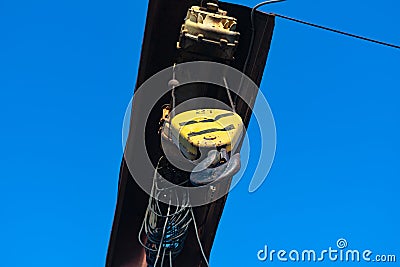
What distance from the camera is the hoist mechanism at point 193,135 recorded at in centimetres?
642

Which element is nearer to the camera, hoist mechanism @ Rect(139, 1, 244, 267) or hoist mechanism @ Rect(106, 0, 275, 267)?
hoist mechanism @ Rect(139, 1, 244, 267)

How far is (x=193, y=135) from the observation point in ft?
21.7

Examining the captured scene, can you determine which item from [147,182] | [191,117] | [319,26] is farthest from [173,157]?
[319,26]

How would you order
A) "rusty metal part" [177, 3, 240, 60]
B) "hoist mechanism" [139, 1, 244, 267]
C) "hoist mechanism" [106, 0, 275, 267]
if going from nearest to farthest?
"hoist mechanism" [139, 1, 244, 267] → "hoist mechanism" [106, 0, 275, 267] → "rusty metal part" [177, 3, 240, 60]

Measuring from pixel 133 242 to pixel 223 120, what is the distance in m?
3.15

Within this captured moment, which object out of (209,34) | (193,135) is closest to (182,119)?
(193,135)

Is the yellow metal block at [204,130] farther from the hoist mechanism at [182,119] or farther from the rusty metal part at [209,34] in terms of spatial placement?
the rusty metal part at [209,34]

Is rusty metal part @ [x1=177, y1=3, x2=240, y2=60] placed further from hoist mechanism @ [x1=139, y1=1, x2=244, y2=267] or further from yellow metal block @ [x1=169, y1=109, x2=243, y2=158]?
yellow metal block @ [x1=169, y1=109, x2=243, y2=158]

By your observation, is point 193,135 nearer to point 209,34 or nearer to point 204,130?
point 204,130

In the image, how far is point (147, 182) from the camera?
335 inches

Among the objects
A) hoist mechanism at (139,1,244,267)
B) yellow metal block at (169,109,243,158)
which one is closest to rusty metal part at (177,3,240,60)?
hoist mechanism at (139,1,244,267)

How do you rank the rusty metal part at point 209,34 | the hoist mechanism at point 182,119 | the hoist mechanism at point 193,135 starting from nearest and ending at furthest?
the hoist mechanism at point 193,135 → the hoist mechanism at point 182,119 → the rusty metal part at point 209,34

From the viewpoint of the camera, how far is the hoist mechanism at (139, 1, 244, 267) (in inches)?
253

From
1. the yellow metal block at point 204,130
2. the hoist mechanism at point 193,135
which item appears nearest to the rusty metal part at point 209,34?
the hoist mechanism at point 193,135
